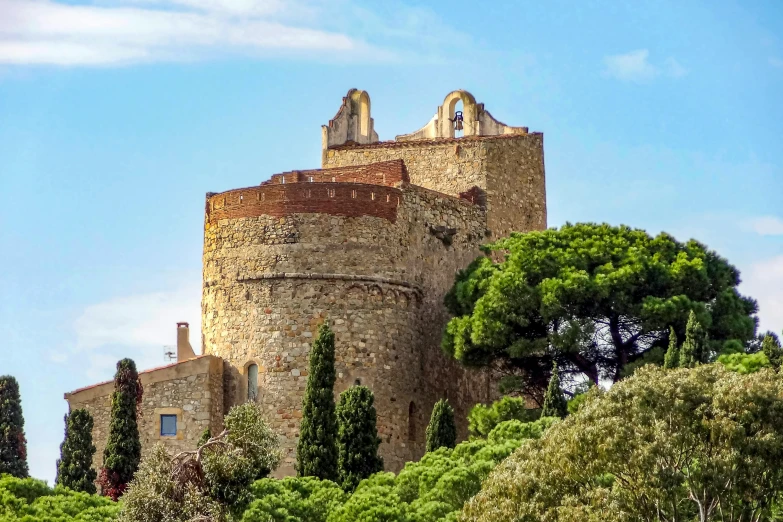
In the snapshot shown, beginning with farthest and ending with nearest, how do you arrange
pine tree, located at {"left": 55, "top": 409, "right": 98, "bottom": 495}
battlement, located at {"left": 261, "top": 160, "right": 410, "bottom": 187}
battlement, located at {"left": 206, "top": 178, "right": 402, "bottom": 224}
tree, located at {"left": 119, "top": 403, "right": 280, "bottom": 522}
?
battlement, located at {"left": 261, "top": 160, "right": 410, "bottom": 187}, battlement, located at {"left": 206, "top": 178, "right": 402, "bottom": 224}, pine tree, located at {"left": 55, "top": 409, "right": 98, "bottom": 495}, tree, located at {"left": 119, "top": 403, "right": 280, "bottom": 522}

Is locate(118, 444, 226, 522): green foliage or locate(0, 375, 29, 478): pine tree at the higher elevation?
locate(0, 375, 29, 478): pine tree

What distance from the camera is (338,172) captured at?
5872cm

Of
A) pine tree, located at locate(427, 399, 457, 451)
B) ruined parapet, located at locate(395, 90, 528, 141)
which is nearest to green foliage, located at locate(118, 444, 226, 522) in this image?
pine tree, located at locate(427, 399, 457, 451)

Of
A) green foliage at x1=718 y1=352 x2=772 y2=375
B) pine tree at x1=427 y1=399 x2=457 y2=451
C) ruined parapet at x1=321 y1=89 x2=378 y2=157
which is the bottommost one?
pine tree at x1=427 y1=399 x2=457 y2=451

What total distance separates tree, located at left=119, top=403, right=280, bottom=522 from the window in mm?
6525

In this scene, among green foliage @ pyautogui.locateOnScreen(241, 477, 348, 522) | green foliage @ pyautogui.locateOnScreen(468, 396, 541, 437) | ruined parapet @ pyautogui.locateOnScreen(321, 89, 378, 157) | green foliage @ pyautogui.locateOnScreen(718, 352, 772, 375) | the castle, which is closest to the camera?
green foliage @ pyautogui.locateOnScreen(241, 477, 348, 522)

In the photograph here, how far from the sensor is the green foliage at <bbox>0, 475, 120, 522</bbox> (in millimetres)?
46188

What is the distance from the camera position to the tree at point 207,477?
44688 mm

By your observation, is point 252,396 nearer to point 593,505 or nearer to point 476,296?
point 476,296

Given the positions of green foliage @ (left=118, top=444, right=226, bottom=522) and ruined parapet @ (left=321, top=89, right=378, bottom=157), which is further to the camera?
ruined parapet @ (left=321, top=89, right=378, bottom=157)

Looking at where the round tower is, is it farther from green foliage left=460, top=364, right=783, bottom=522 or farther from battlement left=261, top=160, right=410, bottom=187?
green foliage left=460, top=364, right=783, bottom=522

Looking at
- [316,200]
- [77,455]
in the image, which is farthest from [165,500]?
[316,200]

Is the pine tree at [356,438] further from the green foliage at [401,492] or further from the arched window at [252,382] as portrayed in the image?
the arched window at [252,382]

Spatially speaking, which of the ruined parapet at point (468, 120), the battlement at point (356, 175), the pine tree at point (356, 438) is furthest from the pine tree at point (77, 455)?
the ruined parapet at point (468, 120)
